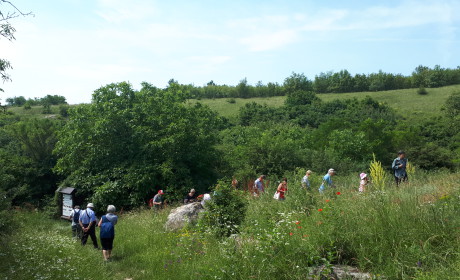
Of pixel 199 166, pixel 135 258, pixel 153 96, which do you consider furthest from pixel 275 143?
pixel 135 258

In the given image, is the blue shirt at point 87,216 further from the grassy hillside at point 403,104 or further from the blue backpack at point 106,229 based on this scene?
the grassy hillside at point 403,104

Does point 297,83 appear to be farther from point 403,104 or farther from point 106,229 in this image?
point 106,229

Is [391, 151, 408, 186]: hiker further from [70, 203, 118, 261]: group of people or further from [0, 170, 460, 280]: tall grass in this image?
[70, 203, 118, 261]: group of people

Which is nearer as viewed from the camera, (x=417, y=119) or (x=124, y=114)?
(x=124, y=114)

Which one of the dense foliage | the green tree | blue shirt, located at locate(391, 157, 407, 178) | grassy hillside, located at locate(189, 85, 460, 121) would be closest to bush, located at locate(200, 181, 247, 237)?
blue shirt, located at locate(391, 157, 407, 178)

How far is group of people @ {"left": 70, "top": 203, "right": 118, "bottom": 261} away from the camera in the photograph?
8.25 meters

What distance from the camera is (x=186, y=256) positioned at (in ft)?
22.8

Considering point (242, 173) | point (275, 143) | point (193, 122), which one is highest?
point (193, 122)

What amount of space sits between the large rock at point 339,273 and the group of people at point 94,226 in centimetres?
548

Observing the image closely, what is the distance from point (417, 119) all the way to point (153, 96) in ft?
142

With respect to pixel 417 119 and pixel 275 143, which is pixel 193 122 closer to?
pixel 275 143

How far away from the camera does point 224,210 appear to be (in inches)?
320

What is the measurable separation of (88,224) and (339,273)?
740 cm

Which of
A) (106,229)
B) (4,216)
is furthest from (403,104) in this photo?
(4,216)
